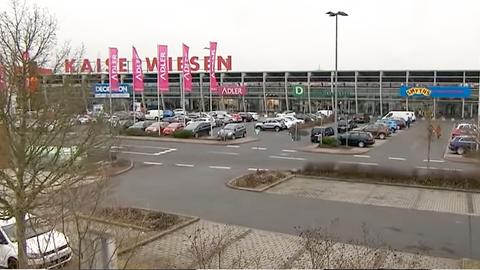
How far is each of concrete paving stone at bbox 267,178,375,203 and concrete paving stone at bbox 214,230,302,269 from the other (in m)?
5.44

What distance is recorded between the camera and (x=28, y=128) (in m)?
9.28

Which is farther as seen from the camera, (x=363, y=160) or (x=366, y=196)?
(x=363, y=160)

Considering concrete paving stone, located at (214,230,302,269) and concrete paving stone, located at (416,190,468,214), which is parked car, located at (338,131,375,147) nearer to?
concrete paving stone, located at (416,190,468,214)

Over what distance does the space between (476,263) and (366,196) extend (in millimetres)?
7564

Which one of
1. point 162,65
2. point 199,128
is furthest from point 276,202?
point 162,65

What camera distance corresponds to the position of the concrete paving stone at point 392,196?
17323mm

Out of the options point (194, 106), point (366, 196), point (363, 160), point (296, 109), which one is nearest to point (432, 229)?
point (366, 196)

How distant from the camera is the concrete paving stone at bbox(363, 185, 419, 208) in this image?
17.3 meters

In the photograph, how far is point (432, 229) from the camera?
14.1 metres

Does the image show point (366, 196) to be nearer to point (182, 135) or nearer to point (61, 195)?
point (61, 195)

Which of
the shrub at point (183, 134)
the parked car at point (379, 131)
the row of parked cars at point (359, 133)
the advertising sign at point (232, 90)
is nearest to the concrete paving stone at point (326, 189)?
the row of parked cars at point (359, 133)

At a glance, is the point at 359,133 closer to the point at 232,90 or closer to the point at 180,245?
the point at 180,245

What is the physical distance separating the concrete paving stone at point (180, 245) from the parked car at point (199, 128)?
25.5 meters

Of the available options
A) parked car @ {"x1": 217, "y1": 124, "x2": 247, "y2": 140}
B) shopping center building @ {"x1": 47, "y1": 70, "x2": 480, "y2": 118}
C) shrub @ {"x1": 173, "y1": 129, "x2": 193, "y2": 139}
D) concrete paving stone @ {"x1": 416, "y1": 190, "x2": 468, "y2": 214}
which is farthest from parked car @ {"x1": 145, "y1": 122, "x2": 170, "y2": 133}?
concrete paving stone @ {"x1": 416, "y1": 190, "x2": 468, "y2": 214}
